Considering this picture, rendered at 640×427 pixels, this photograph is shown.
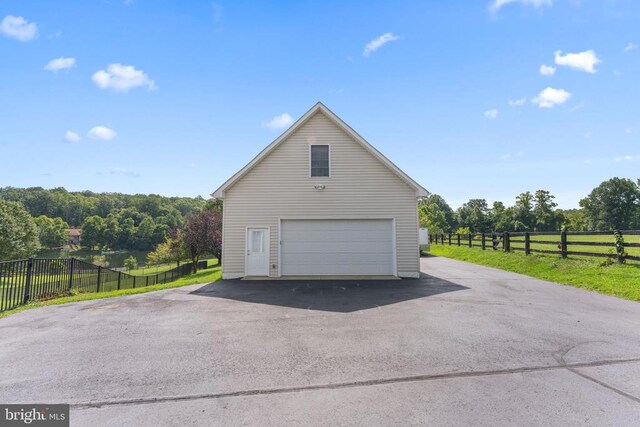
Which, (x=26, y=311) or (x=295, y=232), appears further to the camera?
(x=295, y=232)

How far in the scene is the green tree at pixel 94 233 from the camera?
96000 mm

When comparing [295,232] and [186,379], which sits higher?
[295,232]

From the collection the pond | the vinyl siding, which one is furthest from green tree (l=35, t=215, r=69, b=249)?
the vinyl siding

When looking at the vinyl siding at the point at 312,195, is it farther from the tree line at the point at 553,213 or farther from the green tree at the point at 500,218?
the green tree at the point at 500,218

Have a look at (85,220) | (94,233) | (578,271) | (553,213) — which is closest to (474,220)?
(553,213)

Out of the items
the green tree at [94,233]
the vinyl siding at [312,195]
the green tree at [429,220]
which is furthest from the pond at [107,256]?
the vinyl siding at [312,195]

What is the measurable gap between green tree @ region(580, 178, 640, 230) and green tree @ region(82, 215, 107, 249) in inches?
5276

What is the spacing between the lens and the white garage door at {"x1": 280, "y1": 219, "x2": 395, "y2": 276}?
11.9 metres

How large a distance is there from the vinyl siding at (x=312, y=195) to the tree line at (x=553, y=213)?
163 feet

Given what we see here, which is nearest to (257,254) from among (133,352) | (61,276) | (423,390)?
(61,276)

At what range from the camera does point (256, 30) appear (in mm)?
10859

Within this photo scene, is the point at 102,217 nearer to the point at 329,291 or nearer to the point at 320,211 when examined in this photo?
the point at 320,211

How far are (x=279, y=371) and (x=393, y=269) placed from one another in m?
8.53

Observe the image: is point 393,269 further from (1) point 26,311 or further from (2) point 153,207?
(2) point 153,207
